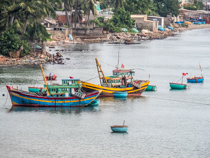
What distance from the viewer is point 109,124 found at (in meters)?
61.2

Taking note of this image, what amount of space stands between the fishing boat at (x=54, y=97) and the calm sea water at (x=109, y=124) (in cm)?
83

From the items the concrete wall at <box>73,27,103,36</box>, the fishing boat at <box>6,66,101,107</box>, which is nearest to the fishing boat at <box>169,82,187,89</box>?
the fishing boat at <box>6,66,101,107</box>

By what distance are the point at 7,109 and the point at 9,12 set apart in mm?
33099

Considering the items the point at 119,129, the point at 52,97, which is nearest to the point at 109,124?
→ the point at 119,129

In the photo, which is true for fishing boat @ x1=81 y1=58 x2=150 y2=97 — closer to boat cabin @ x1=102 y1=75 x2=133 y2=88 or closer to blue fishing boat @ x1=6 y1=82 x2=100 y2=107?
boat cabin @ x1=102 y1=75 x2=133 y2=88

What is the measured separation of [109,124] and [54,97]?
332 inches

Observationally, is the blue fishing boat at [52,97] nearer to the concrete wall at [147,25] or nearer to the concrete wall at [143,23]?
the concrete wall at [143,23]

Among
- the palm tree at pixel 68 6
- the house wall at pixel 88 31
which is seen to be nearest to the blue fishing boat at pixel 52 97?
the palm tree at pixel 68 6

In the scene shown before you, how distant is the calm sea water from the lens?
5294cm

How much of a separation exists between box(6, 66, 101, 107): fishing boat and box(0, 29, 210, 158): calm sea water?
0.83 m

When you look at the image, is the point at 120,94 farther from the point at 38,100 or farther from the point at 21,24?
the point at 21,24

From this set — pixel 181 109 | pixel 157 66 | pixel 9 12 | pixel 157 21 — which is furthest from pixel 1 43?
pixel 157 21

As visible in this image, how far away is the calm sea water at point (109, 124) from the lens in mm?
52938

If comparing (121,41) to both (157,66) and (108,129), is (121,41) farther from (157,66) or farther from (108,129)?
(108,129)
